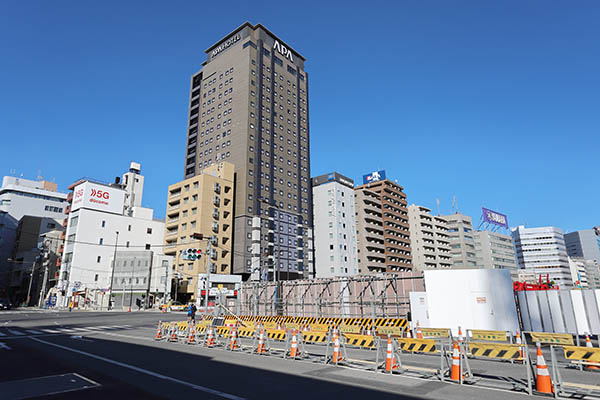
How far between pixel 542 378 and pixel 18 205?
139187 mm

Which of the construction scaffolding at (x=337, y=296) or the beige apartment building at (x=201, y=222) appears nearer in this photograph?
the construction scaffolding at (x=337, y=296)

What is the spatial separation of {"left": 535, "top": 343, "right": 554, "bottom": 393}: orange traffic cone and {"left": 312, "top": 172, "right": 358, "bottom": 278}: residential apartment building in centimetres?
7945

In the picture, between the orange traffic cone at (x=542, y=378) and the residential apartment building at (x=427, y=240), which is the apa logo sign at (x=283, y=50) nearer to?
the residential apartment building at (x=427, y=240)

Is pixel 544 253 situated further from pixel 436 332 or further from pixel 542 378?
pixel 542 378

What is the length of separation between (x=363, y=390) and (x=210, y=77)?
98.6 meters

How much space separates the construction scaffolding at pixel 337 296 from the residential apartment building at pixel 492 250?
12107 centimetres

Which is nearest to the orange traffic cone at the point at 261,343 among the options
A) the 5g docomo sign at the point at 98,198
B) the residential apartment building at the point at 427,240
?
the 5g docomo sign at the point at 98,198

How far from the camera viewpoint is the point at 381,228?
102 metres

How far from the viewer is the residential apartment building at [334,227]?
8881cm

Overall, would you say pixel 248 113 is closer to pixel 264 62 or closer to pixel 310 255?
pixel 264 62

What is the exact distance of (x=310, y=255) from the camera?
8856 centimetres

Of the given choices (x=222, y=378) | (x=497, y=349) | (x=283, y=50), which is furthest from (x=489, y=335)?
(x=283, y=50)

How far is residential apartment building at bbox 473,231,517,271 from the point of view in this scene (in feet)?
446

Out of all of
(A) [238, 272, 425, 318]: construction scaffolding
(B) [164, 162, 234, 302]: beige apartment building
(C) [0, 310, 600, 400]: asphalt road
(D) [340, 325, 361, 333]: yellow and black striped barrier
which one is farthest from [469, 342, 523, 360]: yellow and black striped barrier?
(B) [164, 162, 234, 302]: beige apartment building
